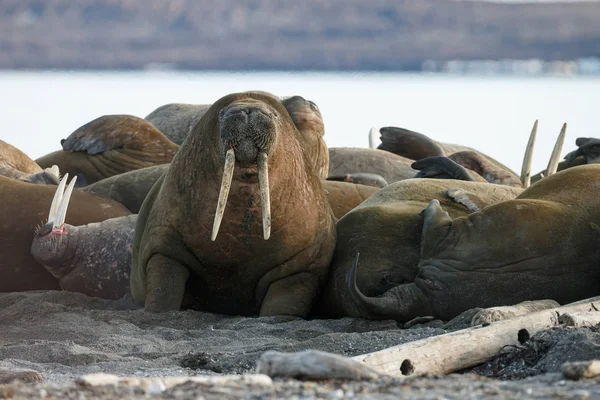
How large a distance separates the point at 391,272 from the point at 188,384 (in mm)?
3108

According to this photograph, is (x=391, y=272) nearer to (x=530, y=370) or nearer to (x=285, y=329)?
(x=285, y=329)

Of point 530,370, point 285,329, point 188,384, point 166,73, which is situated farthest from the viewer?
point 166,73

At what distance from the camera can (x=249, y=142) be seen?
596cm

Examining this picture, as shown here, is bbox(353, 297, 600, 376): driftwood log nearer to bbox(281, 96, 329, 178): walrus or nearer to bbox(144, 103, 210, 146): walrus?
bbox(281, 96, 329, 178): walrus

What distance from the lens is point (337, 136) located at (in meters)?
15.2

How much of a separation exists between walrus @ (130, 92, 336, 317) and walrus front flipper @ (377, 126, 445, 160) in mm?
4201

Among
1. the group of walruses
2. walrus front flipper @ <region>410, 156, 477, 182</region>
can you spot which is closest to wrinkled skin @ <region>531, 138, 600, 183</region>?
walrus front flipper @ <region>410, 156, 477, 182</region>

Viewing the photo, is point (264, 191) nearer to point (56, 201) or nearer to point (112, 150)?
point (56, 201)

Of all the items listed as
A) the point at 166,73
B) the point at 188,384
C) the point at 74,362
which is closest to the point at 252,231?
the point at 74,362

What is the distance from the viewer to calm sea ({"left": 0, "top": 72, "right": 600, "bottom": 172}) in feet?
45.2

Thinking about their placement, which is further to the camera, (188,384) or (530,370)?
(530,370)

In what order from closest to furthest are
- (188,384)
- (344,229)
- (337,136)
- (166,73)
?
(188,384), (344,229), (166,73), (337,136)

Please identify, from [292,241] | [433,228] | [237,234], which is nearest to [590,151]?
[433,228]

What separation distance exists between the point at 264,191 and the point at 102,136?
4.66 m
